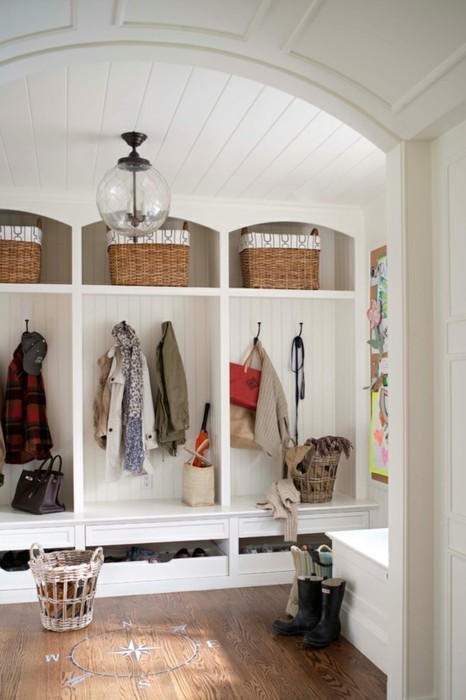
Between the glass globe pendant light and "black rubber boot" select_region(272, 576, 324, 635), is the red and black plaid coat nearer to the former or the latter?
the glass globe pendant light

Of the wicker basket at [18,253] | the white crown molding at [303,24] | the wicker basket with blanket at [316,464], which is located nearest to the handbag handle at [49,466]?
the wicker basket at [18,253]

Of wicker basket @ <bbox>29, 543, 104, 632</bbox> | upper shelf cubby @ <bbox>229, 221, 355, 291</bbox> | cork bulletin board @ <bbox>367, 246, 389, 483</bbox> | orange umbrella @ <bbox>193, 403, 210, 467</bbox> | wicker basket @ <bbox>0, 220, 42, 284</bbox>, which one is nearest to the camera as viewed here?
wicker basket @ <bbox>29, 543, 104, 632</bbox>

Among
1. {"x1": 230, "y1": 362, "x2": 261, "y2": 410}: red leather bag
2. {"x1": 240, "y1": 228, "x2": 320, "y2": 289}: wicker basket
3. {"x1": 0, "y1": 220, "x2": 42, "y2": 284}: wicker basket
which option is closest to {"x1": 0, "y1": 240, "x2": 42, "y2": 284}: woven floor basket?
{"x1": 0, "y1": 220, "x2": 42, "y2": 284}: wicker basket

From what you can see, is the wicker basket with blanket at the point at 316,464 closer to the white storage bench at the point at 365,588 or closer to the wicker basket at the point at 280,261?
the white storage bench at the point at 365,588

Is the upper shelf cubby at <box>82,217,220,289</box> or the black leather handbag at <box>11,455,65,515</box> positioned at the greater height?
the upper shelf cubby at <box>82,217,220,289</box>

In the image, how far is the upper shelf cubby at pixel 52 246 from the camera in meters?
5.16

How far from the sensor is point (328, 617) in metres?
3.67

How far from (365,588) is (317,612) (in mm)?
371

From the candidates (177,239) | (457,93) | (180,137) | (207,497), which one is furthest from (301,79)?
(207,497)

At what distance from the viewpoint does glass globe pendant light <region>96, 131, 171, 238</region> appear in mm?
3623

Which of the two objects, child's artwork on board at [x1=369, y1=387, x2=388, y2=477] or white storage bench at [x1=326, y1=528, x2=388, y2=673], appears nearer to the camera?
white storage bench at [x1=326, y1=528, x2=388, y2=673]

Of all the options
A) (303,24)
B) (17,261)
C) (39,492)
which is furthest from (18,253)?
(303,24)

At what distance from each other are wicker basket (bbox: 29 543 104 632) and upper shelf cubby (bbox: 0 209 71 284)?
6.64ft

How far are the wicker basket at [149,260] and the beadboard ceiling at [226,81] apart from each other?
61 cm
